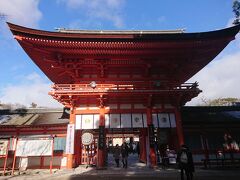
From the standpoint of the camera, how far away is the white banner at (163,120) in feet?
53.8

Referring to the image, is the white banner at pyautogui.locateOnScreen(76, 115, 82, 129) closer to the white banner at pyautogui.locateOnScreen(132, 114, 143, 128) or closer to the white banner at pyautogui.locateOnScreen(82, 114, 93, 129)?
the white banner at pyautogui.locateOnScreen(82, 114, 93, 129)

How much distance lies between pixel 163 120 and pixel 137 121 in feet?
6.25

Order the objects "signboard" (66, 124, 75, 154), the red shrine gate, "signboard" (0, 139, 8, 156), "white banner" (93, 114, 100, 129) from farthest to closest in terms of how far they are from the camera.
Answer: "white banner" (93, 114, 100, 129)
"signboard" (0, 139, 8, 156)
the red shrine gate
"signboard" (66, 124, 75, 154)

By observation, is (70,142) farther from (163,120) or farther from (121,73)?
(163,120)

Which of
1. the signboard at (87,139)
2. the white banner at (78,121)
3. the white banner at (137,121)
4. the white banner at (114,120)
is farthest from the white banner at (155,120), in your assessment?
the white banner at (78,121)

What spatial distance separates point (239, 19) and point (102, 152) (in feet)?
39.8

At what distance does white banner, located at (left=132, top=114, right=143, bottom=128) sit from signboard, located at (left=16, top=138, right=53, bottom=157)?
19.0ft

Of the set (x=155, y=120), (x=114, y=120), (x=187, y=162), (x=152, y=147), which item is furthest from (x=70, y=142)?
(x=187, y=162)

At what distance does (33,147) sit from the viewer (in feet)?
47.4

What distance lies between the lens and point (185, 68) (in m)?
17.9

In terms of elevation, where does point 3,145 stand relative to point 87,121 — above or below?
below

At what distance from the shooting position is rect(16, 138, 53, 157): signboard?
14353 millimetres

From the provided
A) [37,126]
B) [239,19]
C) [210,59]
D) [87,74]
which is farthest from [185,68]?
[37,126]

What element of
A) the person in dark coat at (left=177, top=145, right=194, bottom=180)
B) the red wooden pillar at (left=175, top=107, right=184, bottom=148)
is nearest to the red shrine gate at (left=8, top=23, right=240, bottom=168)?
the red wooden pillar at (left=175, top=107, right=184, bottom=148)
